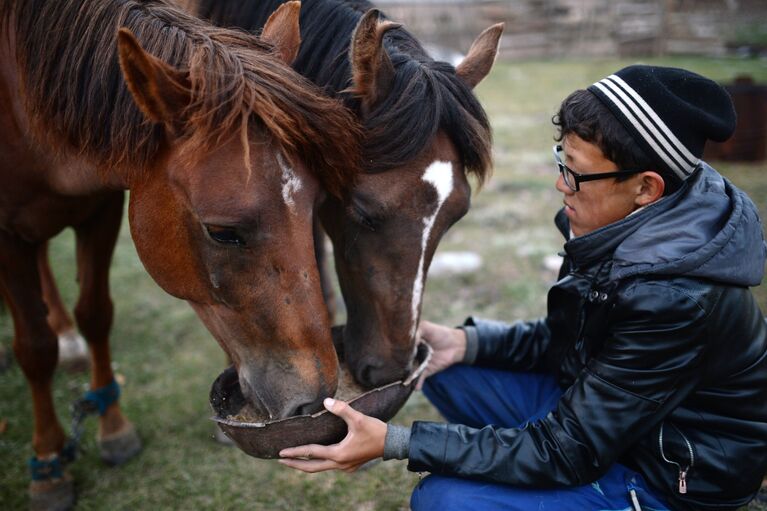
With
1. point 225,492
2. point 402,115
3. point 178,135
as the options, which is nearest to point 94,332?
point 225,492

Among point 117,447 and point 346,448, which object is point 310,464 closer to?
point 346,448

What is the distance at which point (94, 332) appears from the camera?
3268 mm

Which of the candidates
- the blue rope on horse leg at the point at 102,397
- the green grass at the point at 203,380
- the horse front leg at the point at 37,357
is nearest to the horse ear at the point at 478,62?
the green grass at the point at 203,380

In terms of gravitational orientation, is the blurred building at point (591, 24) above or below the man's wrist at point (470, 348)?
above

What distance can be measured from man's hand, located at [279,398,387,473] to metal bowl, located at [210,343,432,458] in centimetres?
3

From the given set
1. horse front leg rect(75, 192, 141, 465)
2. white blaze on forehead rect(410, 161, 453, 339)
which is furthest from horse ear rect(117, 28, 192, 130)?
horse front leg rect(75, 192, 141, 465)

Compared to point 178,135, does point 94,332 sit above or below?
below

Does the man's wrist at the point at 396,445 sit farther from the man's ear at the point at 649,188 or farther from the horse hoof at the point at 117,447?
the horse hoof at the point at 117,447

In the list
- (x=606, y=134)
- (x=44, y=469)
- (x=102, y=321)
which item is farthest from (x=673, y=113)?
(x=44, y=469)

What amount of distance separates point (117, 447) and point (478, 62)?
2630mm

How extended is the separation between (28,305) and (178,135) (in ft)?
4.95

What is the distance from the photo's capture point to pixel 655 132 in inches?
70.2

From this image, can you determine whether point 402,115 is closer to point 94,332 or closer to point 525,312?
point 94,332

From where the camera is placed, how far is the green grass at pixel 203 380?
9.58ft
